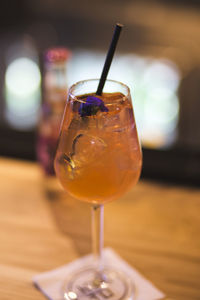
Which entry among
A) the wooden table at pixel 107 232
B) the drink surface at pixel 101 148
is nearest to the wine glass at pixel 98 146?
the drink surface at pixel 101 148

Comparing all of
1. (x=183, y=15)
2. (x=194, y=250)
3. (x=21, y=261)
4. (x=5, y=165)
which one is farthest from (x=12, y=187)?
(x=183, y=15)

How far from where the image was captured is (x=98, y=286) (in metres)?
1.07

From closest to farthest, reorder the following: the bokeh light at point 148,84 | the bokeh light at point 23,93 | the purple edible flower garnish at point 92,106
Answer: the purple edible flower garnish at point 92,106 → the bokeh light at point 148,84 → the bokeh light at point 23,93

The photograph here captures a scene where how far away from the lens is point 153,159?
61.4 inches

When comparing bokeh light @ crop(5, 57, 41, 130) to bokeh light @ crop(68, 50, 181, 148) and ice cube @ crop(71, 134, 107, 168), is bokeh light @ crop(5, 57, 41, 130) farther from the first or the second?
ice cube @ crop(71, 134, 107, 168)

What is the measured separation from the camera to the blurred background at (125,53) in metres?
2.10

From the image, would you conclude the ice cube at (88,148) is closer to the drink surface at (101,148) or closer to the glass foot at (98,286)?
the drink surface at (101,148)

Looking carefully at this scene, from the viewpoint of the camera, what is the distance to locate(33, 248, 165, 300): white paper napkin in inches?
40.6

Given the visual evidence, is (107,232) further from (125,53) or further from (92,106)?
(125,53)

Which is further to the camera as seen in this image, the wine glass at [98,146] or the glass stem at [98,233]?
the glass stem at [98,233]

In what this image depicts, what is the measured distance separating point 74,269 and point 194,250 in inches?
12.9

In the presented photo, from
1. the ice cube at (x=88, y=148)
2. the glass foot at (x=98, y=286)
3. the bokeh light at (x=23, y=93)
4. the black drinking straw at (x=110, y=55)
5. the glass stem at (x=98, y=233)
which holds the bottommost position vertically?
the glass foot at (x=98, y=286)

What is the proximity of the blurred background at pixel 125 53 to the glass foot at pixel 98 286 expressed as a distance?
0.85m

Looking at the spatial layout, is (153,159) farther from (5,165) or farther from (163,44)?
(163,44)
